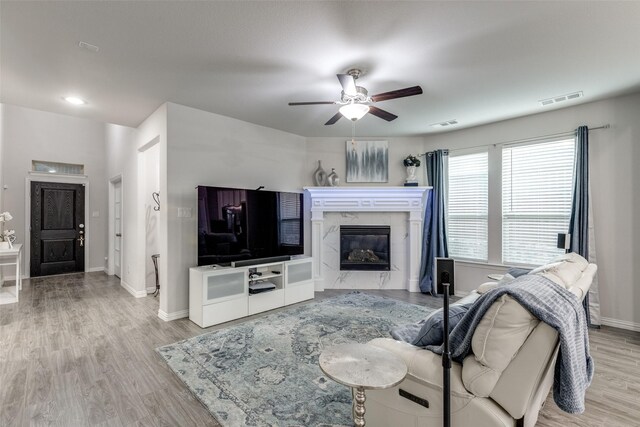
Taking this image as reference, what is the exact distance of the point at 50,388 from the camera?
220 cm

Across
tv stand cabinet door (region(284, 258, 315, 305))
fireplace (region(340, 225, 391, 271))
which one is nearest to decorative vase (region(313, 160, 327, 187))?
fireplace (region(340, 225, 391, 271))

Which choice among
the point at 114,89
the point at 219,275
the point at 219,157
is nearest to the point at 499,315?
the point at 219,275

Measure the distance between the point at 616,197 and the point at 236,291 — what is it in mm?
4713

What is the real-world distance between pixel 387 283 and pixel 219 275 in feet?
9.39

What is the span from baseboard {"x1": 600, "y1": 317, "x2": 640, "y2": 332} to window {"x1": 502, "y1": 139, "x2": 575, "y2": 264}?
886 mm

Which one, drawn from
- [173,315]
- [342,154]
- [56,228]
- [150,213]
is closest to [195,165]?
[150,213]

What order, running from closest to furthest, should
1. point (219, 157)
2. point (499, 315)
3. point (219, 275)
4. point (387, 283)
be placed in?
point (499, 315) → point (219, 275) → point (219, 157) → point (387, 283)

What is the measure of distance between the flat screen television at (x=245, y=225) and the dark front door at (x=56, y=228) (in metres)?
4.89

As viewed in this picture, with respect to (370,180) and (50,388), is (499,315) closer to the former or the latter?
(50,388)

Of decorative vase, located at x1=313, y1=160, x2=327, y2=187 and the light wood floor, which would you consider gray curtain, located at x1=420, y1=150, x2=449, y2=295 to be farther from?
the light wood floor

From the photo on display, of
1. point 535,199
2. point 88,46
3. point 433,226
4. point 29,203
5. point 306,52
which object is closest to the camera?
point 88,46

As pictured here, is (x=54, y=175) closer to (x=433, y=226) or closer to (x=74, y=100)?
(x=74, y=100)

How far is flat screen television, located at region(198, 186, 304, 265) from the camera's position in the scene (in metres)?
3.56

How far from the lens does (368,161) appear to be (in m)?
5.19
